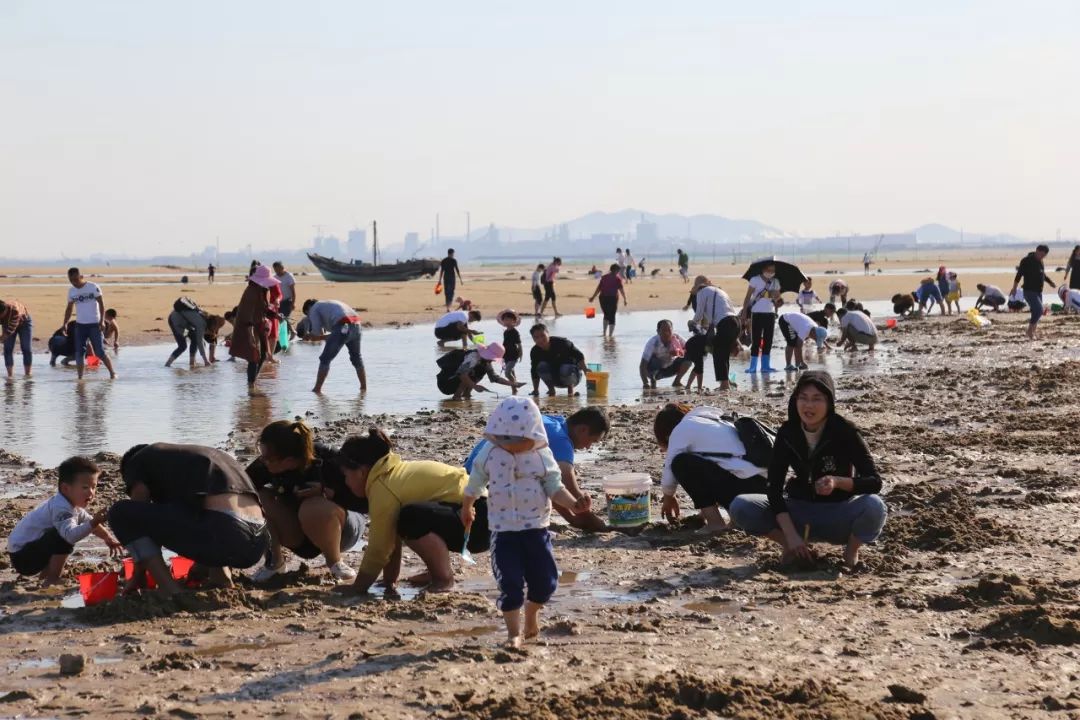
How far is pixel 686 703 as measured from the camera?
4.78 metres

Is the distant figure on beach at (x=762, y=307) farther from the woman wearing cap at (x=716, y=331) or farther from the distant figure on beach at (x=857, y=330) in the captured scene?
the distant figure on beach at (x=857, y=330)

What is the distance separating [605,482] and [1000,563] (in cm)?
254

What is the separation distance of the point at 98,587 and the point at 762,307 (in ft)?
39.8

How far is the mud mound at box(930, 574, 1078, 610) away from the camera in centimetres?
609

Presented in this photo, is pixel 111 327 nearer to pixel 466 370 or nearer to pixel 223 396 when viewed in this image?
pixel 223 396

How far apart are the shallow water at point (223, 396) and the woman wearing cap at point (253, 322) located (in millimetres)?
459

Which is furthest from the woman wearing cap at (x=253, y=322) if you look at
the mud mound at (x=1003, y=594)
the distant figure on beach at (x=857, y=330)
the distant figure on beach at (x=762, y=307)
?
the mud mound at (x=1003, y=594)

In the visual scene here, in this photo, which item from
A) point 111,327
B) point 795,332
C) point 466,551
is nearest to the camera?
point 466,551

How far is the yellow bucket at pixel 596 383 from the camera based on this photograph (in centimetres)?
1529

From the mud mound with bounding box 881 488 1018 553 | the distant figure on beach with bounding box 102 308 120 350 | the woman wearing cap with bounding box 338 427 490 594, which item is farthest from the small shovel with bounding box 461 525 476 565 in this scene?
the distant figure on beach with bounding box 102 308 120 350

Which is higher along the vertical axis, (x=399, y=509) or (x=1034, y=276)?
(x=1034, y=276)

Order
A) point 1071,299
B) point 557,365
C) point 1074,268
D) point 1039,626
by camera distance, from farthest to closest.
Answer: point 1074,268 → point 1071,299 → point 557,365 → point 1039,626

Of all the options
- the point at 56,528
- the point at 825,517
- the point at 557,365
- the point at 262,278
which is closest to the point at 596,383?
the point at 557,365

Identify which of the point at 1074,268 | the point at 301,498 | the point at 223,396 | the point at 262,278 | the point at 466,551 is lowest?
the point at 223,396
